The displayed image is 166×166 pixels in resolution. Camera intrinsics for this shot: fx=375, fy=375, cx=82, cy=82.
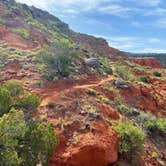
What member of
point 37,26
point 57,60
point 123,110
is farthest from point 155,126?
point 37,26

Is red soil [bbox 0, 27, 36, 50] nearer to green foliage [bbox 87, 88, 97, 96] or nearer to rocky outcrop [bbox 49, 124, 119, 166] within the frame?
green foliage [bbox 87, 88, 97, 96]

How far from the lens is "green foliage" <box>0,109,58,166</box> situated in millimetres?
16906

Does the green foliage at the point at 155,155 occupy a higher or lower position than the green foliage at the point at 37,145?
lower

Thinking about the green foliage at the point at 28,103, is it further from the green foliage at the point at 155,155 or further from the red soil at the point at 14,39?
the red soil at the point at 14,39

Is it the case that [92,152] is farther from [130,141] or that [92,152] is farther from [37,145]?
[37,145]

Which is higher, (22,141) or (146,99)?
(22,141)

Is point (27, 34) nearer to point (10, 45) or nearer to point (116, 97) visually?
point (10, 45)

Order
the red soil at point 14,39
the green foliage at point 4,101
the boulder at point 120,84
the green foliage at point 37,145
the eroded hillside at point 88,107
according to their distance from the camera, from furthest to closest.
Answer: the red soil at point 14,39 → the boulder at point 120,84 → the eroded hillside at point 88,107 → the green foliage at point 4,101 → the green foliage at point 37,145

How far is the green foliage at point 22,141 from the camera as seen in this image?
16906mm

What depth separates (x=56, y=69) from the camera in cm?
3422

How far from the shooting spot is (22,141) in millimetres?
18641

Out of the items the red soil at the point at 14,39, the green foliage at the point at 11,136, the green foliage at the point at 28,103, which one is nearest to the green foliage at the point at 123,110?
the green foliage at the point at 28,103

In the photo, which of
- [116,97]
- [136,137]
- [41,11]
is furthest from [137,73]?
[41,11]

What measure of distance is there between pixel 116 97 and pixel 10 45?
17321 millimetres
